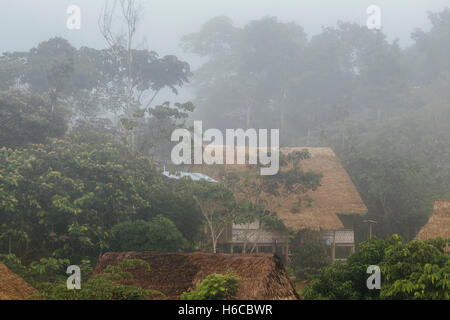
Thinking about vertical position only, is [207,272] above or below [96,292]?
above

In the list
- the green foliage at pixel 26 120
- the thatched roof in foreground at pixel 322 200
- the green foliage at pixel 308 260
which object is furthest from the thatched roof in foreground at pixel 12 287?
the thatched roof in foreground at pixel 322 200

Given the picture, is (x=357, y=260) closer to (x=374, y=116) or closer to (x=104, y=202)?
(x=104, y=202)

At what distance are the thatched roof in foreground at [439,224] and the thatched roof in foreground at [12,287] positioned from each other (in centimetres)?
1180

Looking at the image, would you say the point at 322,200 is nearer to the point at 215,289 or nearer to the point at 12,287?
the point at 12,287

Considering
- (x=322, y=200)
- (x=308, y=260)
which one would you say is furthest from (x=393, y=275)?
(x=322, y=200)

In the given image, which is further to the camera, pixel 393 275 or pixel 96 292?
pixel 393 275

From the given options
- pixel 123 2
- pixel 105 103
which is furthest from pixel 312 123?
pixel 123 2

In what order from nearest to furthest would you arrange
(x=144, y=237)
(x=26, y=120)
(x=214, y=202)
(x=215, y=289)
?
1. (x=215, y=289)
2. (x=144, y=237)
3. (x=214, y=202)
4. (x=26, y=120)

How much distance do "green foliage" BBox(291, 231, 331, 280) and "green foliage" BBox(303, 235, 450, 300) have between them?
8.24m

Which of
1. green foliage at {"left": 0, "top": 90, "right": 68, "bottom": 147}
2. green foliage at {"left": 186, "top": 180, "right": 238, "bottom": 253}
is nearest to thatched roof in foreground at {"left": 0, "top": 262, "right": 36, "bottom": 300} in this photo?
green foliage at {"left": 186, "top": 180, "right": 238, "bottom": 253}

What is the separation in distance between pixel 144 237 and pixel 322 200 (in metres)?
9.55

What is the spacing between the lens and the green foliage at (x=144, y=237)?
15.4m

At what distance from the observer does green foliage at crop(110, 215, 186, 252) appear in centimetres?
1543

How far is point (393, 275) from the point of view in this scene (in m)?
9.54
